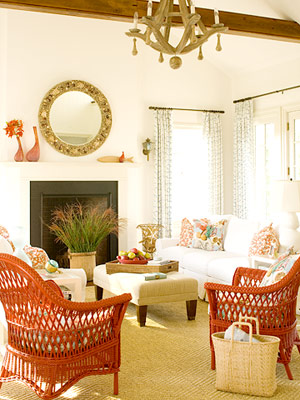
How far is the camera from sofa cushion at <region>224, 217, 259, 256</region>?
6.27m

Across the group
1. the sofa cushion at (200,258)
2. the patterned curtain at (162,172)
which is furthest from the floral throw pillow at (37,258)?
the patterned curtain at (162,172)

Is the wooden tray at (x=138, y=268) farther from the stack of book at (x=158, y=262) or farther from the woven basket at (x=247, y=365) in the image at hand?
the woven basket at (x=247, y=365)

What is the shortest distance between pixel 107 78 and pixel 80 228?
2219mm

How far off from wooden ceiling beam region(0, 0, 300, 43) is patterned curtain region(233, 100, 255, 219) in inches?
63.8

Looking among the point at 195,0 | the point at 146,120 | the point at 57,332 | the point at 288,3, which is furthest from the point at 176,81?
the point at 57,332

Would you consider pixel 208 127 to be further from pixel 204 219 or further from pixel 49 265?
pixel 49 265

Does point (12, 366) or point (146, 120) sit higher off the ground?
point (146, 120)

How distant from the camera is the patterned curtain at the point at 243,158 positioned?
8.07m

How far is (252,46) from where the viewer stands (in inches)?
Answer: 297

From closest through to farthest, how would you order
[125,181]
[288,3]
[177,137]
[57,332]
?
[57,332] < [288,3] < [125,181] < [177,137]

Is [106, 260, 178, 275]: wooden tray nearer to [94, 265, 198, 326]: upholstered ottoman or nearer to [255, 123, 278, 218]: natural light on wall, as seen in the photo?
[94, 265, 198, 326]: upholstered ottoman

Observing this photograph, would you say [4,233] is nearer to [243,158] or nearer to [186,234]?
[186,234]

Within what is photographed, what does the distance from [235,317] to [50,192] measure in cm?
430

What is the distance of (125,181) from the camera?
25.6 ft
